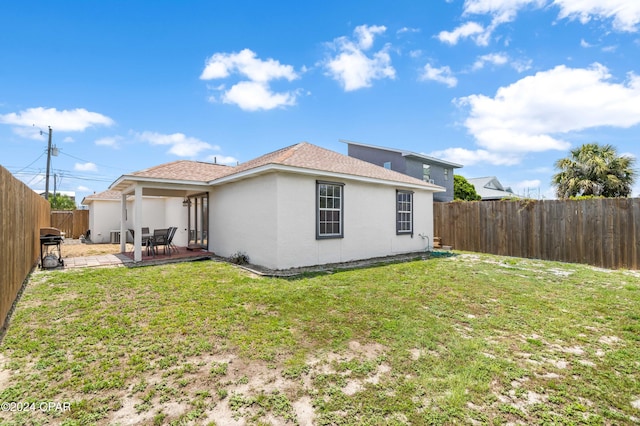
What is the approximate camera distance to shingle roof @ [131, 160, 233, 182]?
973cm

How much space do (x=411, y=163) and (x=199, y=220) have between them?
16.5 m

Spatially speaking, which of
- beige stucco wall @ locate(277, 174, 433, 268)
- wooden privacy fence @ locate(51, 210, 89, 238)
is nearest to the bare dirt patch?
wooden privacy fence @ locate(51, 210, 89, 238)

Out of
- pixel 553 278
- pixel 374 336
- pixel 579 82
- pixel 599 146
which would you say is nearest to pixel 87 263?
pixel 374 336

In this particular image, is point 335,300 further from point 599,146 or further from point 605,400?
point 599,146

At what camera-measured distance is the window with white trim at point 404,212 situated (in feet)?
36.4

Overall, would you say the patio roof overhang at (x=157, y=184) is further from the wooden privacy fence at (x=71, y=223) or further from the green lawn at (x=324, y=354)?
the wooden privacy fence at (x=71, y=223)

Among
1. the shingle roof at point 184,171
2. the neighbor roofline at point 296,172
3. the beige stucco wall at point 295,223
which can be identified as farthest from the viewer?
the shingle roof at point 184,171

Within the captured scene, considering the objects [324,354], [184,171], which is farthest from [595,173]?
[184,171]

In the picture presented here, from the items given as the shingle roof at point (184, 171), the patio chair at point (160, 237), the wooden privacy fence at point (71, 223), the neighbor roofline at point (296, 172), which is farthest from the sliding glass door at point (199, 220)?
the wooden privacy fence at point (71, 223)

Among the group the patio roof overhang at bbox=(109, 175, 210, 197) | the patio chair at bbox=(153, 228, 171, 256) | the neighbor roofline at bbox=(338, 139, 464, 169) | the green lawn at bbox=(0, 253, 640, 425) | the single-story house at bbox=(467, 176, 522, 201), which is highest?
the neighbor roofline at bbox=(338, 139, 464, 169)

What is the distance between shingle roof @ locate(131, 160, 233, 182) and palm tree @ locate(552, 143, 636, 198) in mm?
18900

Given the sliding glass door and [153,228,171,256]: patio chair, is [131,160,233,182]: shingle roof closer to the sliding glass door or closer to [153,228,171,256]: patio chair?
the sliding glass door

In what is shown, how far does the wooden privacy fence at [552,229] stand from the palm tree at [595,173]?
347 inches

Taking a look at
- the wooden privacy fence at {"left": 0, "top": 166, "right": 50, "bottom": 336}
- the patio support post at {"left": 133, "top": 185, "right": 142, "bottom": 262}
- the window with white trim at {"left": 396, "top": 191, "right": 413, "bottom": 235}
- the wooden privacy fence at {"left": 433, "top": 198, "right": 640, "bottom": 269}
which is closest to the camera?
the wooden privacy fence at {"left": 0, "top": 166, "right": 50, "bottom": 336}
